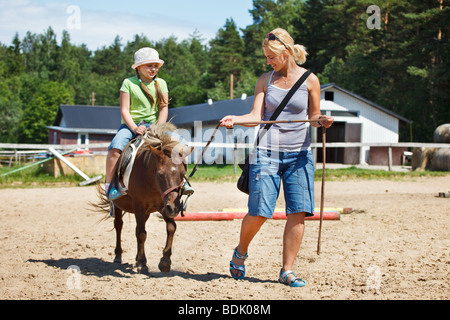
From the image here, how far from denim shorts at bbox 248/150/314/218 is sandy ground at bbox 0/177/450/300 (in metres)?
0.70

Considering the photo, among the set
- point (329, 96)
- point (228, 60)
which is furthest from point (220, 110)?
point (228, 60)

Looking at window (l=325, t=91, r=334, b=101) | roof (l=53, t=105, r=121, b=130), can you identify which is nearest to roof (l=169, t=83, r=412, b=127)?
window (l=325, t=91, r=334, b=101)

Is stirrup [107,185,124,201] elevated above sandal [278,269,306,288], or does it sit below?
above

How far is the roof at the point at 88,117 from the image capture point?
47719mm

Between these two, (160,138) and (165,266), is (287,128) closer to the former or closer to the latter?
(160,138)

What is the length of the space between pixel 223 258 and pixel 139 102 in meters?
2.03

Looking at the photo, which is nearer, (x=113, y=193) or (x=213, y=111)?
(x=113, y=193)

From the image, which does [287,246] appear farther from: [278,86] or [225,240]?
[225,240]

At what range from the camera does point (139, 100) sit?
5.60m

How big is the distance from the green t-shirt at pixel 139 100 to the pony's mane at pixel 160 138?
Result: 410 millimetres

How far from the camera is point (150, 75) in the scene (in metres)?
5.58

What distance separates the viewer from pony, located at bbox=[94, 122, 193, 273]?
488 cm

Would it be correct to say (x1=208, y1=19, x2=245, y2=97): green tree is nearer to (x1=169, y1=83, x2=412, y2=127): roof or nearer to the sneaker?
(x1=169, y1=83, x2=412, y2=127): roof

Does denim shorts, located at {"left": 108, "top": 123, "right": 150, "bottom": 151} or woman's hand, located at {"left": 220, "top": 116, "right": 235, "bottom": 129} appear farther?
denim shorts, located at {"left": 108, "top": 123, "right": 150, "bottom": 151}
